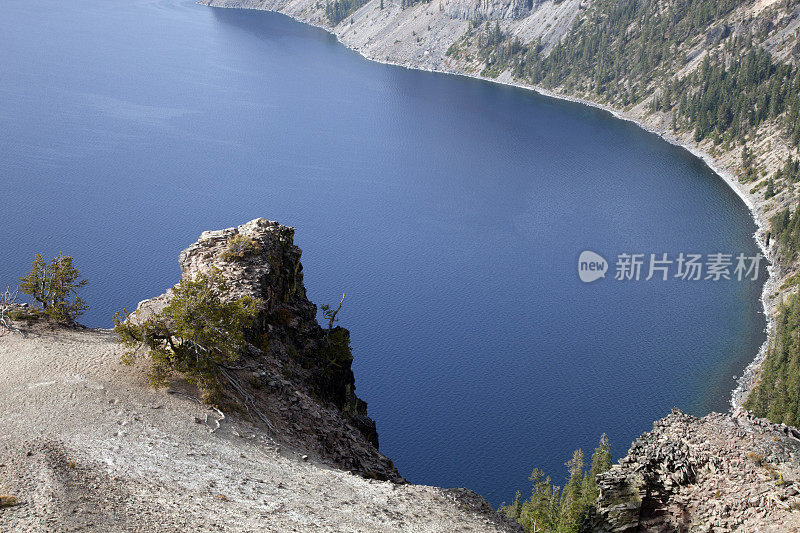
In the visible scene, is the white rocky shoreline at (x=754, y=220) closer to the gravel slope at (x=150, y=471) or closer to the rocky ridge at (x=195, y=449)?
the rocky ridge at (x=195, y=449)

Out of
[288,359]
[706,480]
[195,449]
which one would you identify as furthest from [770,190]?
[195,449]

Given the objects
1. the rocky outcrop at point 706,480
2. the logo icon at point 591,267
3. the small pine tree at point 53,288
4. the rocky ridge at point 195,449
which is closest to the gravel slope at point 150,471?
the rocky ridge at point 195,449

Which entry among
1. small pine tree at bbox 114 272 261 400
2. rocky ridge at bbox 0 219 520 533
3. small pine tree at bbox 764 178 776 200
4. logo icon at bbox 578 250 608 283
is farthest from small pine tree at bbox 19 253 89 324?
small pine tree at bbox 764 178 776 200

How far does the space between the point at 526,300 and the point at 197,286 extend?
63153 mm

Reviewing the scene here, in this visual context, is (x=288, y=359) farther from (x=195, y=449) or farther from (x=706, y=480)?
(x=706, y=480)

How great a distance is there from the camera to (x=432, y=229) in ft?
335

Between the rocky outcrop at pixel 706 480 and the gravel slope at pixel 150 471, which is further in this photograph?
the rocky outcrop at pixel 706 480

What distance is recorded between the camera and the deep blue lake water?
67750 millimetres

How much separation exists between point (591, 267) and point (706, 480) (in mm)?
71558

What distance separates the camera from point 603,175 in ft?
434

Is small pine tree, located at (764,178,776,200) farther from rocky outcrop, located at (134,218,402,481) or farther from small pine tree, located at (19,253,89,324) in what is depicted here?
small pine tree, located at (19,253,89,324)

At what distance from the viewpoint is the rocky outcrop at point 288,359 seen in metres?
28.2

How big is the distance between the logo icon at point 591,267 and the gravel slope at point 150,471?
71.4 m

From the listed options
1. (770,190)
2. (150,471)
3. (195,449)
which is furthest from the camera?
(770,190)
